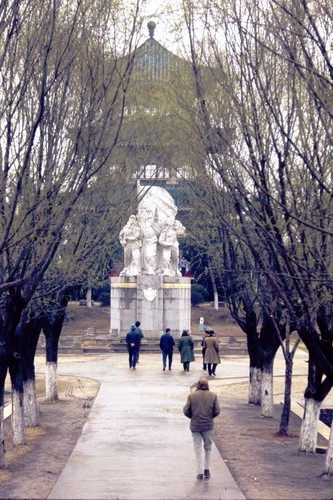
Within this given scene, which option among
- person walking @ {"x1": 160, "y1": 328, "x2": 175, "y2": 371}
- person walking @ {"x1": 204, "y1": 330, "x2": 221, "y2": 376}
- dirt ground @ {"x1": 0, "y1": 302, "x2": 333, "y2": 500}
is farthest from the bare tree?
person walking @ {"x1": 160, "y1": 328, "x2": 175, "y2": 371}

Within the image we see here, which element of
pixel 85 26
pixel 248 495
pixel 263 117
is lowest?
pixel 248 495

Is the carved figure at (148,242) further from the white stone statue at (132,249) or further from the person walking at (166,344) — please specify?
the person walking at (166,344)

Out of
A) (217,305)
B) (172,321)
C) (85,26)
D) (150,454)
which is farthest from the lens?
(217,305)

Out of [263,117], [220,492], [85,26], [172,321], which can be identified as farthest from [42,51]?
[172,321]

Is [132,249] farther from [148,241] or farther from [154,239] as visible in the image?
[154,239]

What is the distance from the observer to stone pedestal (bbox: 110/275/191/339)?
44.7 meters

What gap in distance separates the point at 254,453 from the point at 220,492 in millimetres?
4126

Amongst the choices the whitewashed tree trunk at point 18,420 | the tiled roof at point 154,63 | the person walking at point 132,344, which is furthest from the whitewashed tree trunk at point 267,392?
the person walking at point 132,344

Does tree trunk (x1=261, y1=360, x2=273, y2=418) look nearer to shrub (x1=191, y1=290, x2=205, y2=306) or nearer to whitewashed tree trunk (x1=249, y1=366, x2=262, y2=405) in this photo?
whitewashed tree trunk (x1=249, y1=366, x2=262, y2=405)

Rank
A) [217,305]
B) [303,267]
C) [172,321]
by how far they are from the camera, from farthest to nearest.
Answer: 1. [217,305]
2. [172,321]
3. [303,267]

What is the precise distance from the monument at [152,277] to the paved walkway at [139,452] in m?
14.1

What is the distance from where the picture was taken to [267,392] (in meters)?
22.3

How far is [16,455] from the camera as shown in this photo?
56.2ft

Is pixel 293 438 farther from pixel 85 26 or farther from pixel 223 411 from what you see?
pixel 85 26
